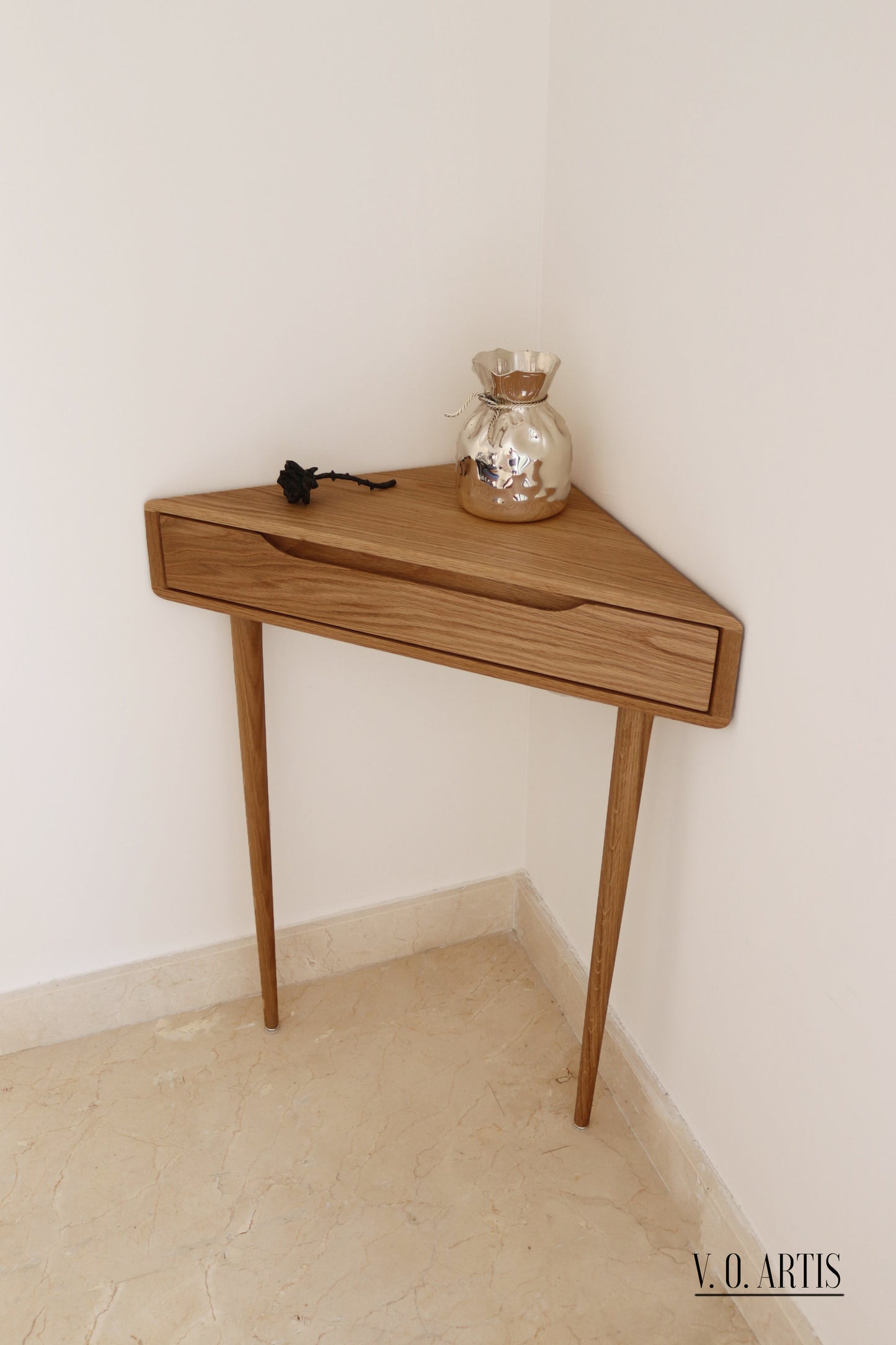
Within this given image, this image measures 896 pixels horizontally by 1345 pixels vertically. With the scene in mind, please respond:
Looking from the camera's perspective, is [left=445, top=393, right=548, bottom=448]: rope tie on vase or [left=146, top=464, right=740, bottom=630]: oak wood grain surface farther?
[left=445, top=393, right=548, bottom=448]: rope tie on vase

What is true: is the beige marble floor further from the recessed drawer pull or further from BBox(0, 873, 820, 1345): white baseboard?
the recessed drawer pull

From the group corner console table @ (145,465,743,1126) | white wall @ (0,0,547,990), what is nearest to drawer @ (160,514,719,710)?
corner console table @ (145,465,743,1126)

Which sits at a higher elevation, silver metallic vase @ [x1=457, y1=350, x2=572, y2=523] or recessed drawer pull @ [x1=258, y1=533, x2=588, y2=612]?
silver metallic vase @ [x1=457, y1=350, x2=572, y2=523]

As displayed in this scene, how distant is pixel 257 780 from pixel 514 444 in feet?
1.88

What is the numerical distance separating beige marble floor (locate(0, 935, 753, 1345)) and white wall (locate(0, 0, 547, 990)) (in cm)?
20

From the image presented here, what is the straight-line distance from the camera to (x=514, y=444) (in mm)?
1192

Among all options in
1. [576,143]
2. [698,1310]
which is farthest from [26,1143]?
[576,143]

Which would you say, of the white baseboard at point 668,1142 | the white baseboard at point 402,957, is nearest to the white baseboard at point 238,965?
the white baseboard at point 402,957

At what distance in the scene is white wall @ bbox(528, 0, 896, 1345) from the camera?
833 millimetres

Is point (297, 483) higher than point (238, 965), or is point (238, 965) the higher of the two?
point (297, 483)

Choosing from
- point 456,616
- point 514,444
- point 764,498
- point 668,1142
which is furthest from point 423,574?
point 668,1142

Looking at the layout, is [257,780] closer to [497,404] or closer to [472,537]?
[472,537]

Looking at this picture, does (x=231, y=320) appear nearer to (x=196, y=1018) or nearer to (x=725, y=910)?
(x=725, y=910)

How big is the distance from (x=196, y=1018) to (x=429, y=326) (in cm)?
107
